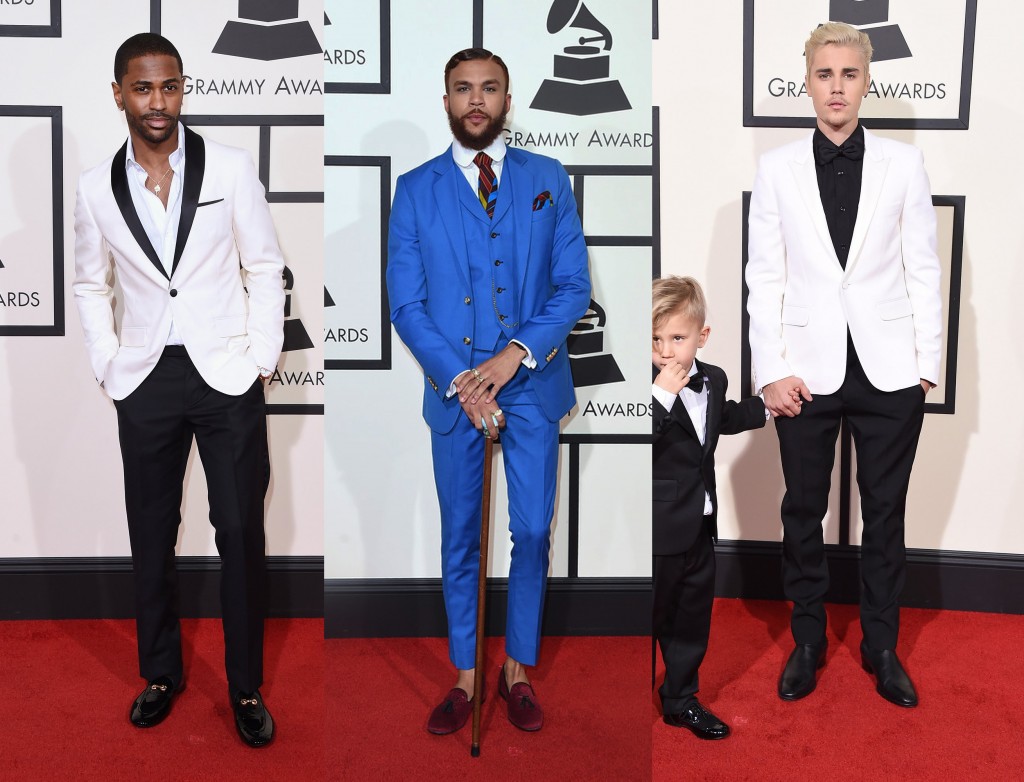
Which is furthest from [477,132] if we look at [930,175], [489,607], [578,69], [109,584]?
[109,584]

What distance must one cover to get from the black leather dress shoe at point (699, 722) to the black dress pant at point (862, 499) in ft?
1.71

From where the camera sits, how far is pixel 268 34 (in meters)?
3.46

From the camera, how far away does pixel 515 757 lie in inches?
100

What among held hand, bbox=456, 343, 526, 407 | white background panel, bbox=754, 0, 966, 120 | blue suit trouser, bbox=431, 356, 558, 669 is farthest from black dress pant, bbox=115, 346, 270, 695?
white background panel, bbox=754, 0, 966, 120

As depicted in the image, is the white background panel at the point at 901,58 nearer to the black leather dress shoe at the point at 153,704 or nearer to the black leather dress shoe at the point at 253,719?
the black leather dress shoe at the point at 253,719

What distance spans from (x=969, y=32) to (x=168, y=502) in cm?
298

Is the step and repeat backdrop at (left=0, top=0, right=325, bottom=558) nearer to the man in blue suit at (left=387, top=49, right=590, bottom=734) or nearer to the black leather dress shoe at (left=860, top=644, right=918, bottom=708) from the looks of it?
the man in blue suit at (left=387, top=49, right=590, bottom=734)

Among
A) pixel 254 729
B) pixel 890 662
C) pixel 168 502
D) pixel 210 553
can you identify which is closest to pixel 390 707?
pixel 254 729

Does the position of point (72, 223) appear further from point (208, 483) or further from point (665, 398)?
point (665, 398)

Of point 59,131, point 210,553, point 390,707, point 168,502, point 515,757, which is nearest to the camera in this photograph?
point 515,757

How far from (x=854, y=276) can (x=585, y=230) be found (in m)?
0.78

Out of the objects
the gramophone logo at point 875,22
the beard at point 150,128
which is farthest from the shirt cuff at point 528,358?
the gramophone logo at point 875,22

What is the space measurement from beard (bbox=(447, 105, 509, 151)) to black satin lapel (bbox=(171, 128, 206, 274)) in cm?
74

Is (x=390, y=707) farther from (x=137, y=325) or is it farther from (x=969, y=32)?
(x=969, y=32)
